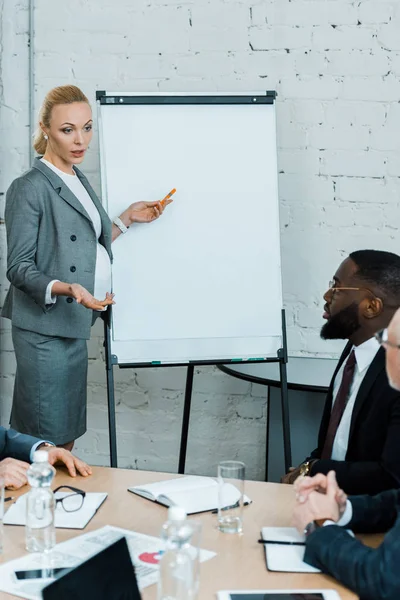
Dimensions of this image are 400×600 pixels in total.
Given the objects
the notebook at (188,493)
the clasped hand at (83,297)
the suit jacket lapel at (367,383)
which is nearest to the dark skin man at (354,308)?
the suit jacket lapel at (367,383)

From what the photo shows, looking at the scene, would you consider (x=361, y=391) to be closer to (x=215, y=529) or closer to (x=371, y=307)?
(x=371, y=307)

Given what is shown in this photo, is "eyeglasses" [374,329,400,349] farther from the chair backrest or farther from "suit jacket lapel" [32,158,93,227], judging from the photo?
"suit jacket lapel" [32,158,93,227]

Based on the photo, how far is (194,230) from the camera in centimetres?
303

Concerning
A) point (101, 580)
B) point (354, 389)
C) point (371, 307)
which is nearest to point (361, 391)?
point (354, 389)

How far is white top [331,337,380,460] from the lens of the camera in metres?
2.09

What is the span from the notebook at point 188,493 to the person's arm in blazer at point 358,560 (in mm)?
247

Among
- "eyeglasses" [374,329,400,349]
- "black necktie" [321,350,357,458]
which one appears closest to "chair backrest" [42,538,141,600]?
"eyeglasses" [374,329,400,349]

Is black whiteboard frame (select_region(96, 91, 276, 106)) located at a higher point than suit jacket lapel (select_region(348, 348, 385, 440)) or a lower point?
higher

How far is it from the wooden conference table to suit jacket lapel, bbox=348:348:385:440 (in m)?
0.28

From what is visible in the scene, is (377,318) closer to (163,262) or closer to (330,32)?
(163,262)

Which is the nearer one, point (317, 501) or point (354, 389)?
point (317, 501)

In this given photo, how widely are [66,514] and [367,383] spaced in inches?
32.4

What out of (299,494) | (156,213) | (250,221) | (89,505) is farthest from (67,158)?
(299,494)

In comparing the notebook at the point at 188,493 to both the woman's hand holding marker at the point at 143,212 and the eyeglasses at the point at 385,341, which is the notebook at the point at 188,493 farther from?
the woman's hand holding marker at the point at 143,212
